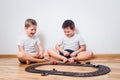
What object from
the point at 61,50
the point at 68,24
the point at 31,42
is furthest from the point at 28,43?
the point at 68,24

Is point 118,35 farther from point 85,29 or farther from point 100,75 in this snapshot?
point 100,75

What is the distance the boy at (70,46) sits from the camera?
1861 mm

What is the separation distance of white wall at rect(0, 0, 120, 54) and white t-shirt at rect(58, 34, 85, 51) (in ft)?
0.28

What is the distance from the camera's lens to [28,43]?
192 centimetres

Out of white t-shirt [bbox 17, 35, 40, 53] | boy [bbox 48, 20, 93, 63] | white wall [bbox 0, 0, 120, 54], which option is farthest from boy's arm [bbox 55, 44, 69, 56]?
white t-shirt [bbox 17, 35, 40, 53]

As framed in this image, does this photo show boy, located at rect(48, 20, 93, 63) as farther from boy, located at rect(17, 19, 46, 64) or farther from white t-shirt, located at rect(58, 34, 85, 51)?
boy, located at rect(17, 19, 46, 64)

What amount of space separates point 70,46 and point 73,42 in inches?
2.1

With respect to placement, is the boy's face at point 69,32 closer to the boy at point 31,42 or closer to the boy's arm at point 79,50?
the boy's arm at point 79,50

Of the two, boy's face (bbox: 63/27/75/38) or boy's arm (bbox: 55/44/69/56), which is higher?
boy's face (bbox: 63/27/75/38)

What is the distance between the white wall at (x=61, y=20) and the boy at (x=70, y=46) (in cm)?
10

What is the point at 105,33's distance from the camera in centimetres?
195

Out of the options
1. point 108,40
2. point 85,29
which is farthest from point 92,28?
point 108,40

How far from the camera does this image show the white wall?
194 centimetres

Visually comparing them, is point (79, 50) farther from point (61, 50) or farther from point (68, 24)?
point (68, 24)
